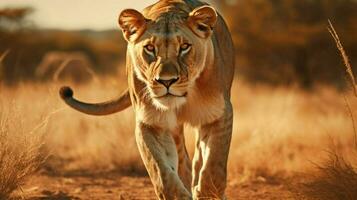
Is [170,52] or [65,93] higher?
[170,52]

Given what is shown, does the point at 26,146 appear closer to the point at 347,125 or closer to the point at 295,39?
the point at 347,125

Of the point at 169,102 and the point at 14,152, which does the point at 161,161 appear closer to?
the point at 169,102

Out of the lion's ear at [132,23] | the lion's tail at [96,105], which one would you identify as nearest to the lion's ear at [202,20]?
the lion's ear at [132,23]

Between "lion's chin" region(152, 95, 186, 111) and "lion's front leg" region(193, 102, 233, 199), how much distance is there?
42cm

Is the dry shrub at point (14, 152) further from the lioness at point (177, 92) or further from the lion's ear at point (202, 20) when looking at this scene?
the lion's ear at point (202, 20)

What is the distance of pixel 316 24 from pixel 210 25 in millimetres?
15408

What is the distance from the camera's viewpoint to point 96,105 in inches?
260

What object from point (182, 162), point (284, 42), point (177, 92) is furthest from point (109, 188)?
point (284, 42)

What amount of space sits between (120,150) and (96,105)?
227 cm

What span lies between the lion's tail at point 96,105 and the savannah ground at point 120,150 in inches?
6.0

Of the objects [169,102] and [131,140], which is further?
[131,140]

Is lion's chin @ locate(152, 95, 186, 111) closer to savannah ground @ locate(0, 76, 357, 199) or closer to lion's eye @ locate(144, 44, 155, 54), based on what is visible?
lion's eye @ locate(144, 44, 155, 54)

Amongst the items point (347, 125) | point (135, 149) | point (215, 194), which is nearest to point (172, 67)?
point (215, 194)

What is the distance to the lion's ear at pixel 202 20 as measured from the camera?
16.8ft
